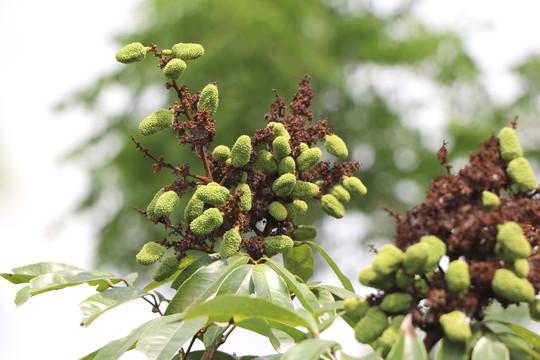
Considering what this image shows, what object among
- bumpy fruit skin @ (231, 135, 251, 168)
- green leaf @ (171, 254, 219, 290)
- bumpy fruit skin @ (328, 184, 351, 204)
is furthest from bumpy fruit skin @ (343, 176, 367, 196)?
green leaf @ (171, 254, 219, 290)

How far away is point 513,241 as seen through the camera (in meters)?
1.00

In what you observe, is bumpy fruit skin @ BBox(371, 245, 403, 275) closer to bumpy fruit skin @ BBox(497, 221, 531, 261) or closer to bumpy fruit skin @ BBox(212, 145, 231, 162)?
bumpy fruit skin @ BBox(497, 221, 531, 261)

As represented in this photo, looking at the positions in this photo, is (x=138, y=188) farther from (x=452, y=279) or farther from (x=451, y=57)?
(x=452, y=279)

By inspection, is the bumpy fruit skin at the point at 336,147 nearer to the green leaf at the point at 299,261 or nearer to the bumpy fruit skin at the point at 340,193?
the bumpy fruit skin at the point at 340,193

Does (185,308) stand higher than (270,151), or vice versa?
(270,151)

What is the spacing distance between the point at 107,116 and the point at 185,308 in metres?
11.2

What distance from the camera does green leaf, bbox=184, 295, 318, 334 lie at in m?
1.03

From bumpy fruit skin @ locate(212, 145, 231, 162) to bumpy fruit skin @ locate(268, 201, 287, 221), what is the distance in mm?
166

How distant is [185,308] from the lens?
1356 mm

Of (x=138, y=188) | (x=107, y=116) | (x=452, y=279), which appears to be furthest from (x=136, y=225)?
(x=452, y=279)

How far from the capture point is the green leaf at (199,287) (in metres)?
1.36

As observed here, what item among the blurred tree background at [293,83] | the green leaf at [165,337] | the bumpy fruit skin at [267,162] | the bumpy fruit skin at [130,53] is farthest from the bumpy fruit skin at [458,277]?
the blurred tree background at [293,83]

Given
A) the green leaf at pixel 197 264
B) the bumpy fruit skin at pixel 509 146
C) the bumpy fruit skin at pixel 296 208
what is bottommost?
the green leaf at pixel 197 264

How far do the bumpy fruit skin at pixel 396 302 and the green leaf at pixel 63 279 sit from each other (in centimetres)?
79
